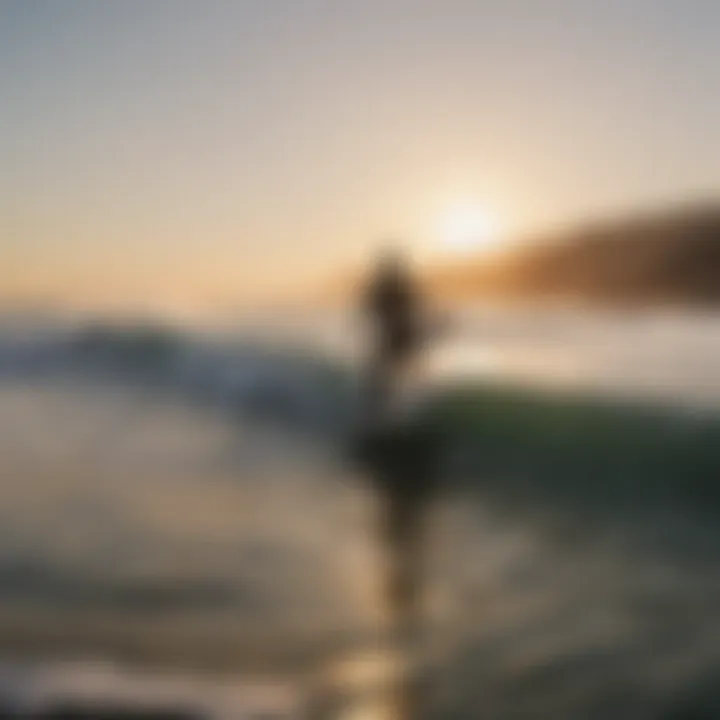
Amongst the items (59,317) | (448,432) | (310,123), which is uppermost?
(310,123)

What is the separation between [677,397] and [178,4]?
2.17 ft

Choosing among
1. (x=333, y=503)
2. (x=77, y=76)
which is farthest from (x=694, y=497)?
(x=77, y=76)

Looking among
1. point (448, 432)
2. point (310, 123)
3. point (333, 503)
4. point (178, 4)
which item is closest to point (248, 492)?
point (333, 503)

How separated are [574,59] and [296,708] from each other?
0.70 m

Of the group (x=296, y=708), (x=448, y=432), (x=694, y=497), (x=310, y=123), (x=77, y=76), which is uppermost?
(x=77, y=76)

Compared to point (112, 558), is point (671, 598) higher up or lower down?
lower down

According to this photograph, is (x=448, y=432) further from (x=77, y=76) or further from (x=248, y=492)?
(x=77, y=76)

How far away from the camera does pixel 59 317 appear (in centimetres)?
110

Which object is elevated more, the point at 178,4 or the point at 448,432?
the point at 178,4

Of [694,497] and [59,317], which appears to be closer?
[694,497]

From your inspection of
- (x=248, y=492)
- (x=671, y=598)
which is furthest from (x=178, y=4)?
(x=671, y=598)

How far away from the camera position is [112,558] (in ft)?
3.61

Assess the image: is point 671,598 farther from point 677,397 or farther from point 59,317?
point 59,317

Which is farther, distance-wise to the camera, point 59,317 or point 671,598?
point 59,317
